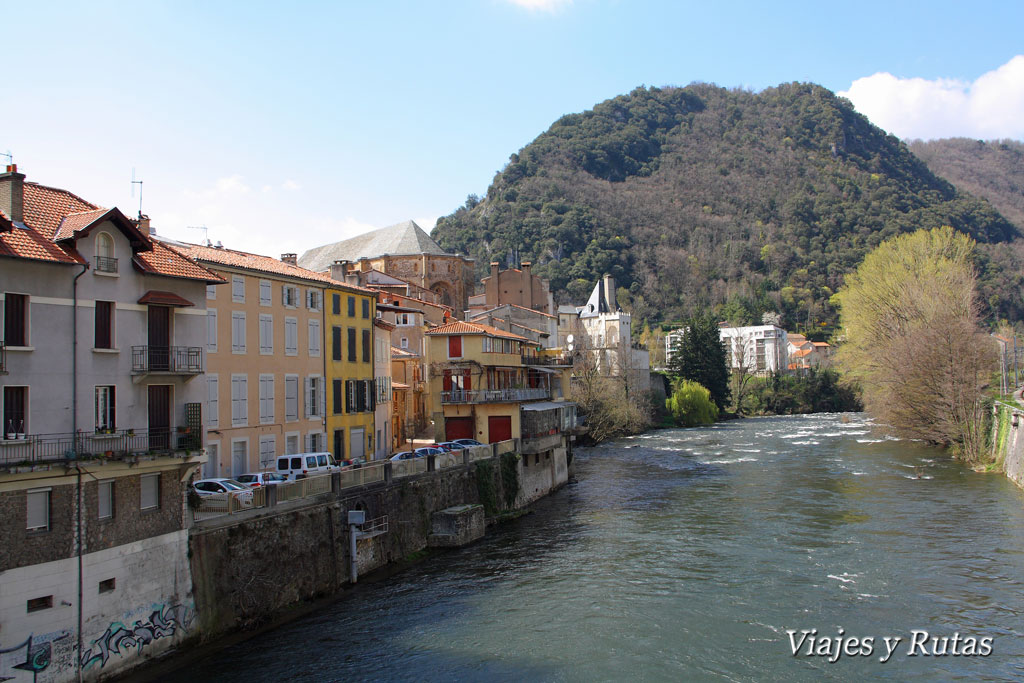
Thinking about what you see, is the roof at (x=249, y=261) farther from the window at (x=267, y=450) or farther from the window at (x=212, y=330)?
the window at (x=267, y=450)

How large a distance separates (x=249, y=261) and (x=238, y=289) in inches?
101

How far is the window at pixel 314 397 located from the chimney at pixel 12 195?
1703 centimetres

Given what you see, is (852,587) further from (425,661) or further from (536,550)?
(425,661)

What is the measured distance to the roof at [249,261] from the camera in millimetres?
32219

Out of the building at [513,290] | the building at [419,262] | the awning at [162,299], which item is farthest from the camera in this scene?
the building at [513,290]

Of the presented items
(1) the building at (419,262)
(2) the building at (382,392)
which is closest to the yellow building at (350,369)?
(2) the building at (382,392)

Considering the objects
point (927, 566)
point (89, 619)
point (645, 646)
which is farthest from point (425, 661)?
point (927, 566)

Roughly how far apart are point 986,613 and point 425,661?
51.4ft

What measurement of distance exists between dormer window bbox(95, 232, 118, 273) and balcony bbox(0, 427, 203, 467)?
417 cm

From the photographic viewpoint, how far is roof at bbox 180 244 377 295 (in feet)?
106

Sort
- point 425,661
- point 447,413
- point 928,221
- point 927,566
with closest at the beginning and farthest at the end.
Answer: point 425,661
point 927,566
point 447,413
point 928,221

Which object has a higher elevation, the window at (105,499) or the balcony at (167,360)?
the balcony at (167,360)

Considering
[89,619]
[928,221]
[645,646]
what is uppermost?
[928,221]

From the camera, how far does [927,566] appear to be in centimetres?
2673
